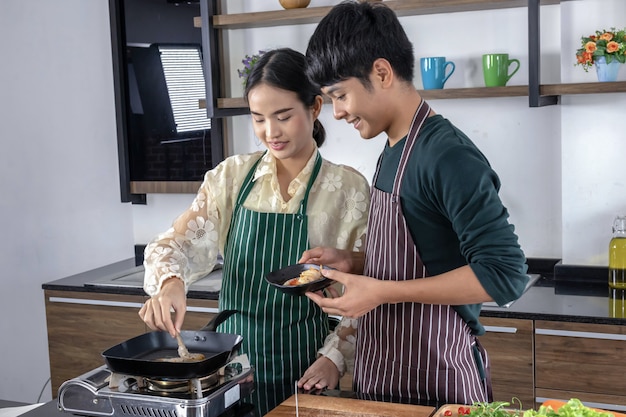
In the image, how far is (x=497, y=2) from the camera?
322 centimetres

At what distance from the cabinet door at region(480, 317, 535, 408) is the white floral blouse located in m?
0.96

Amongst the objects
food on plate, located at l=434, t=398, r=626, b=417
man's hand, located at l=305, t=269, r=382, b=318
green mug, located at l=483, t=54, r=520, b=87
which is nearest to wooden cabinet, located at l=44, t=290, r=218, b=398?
green mug, located at l=483, t=54, r=520, b=87

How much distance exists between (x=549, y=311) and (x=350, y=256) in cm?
112

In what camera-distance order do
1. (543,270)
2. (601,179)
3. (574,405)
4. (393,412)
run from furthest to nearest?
(543,270) < (601,179) < (393,412) < (574,405)

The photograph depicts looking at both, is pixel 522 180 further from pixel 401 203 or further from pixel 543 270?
pixel 401 203

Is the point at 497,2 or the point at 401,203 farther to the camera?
the point at 497,2

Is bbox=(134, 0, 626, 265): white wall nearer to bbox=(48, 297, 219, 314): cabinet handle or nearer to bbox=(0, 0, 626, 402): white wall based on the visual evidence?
bbox=(0, 0, 626, 402): white wall

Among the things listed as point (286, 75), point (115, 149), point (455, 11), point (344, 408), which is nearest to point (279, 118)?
point (286, 75)

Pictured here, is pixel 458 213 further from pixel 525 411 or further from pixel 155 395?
pixel 155 395

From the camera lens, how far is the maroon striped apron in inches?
68.1

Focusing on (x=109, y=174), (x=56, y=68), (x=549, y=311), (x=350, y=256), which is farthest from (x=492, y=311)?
(x=56, y=68)

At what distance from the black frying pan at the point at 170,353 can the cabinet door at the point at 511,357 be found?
119 cm

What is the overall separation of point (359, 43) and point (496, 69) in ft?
5.62

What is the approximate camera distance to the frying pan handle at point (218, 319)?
193cm
